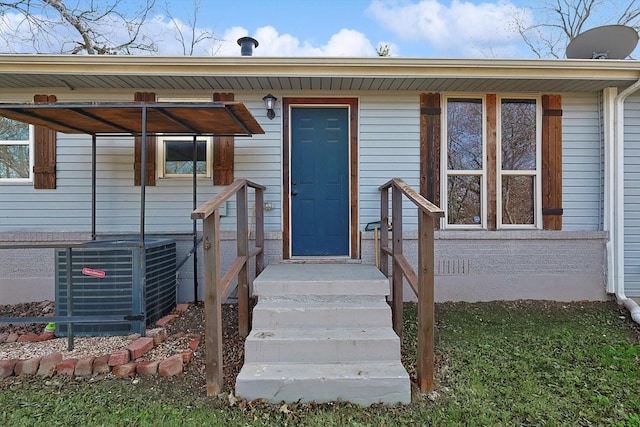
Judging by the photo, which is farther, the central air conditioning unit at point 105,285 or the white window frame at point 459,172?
the white window frame at point 459,172

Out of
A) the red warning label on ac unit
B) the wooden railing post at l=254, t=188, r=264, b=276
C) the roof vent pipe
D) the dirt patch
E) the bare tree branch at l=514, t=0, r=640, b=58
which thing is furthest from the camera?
the bare tree branch at l=514, t=0, r=640, b=58

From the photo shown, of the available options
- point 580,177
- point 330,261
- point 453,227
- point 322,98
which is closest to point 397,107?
point 322,98

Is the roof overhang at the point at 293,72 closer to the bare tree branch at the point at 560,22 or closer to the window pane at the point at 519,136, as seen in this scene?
the window pane at the point at 519,136

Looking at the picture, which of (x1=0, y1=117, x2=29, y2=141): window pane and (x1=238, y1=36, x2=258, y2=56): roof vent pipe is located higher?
(x1=238, y1=36, x2=258, y2=56): roof vent pipe

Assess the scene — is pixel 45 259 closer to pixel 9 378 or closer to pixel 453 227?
pixel 9 378

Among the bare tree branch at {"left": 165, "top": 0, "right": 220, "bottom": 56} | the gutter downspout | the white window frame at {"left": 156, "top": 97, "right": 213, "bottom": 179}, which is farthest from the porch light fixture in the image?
the bare tree branch at {"left": 165, "top": 0, "right": 220, "bottom": 56}

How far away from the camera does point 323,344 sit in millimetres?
2559

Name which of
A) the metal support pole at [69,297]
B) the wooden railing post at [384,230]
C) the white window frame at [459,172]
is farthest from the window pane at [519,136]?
the metal support pole at [69,297]

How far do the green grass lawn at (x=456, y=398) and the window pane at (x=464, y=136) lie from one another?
2.21 metres

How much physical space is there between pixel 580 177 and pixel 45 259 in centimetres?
684

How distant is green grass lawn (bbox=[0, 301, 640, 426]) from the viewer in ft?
7.00

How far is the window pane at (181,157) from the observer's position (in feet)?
14.2

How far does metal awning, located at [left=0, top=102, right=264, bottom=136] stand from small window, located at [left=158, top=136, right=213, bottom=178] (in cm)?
30

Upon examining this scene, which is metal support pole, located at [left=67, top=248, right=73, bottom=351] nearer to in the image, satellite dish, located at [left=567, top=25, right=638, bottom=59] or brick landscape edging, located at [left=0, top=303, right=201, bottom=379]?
brick landscape edging, located at [left=0, top=303, right=201, bottom=379]
